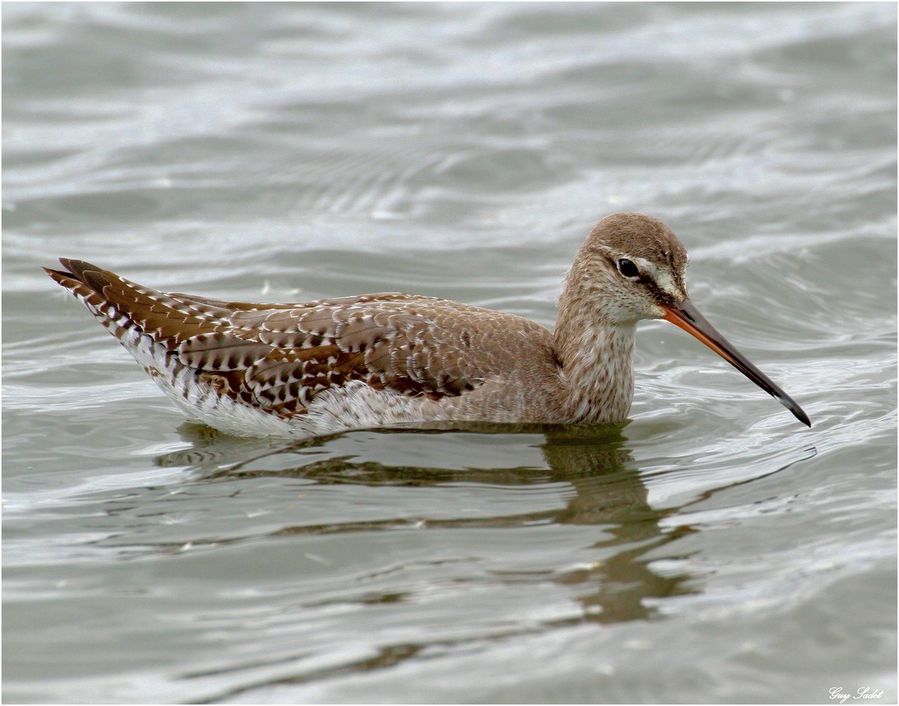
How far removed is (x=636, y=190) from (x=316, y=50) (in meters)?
6.35

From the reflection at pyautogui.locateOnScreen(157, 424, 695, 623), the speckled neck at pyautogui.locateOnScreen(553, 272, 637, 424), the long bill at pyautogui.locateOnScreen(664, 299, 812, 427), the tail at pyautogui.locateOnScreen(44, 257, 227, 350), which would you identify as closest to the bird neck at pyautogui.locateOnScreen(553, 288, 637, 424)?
the speckled neck at pyautogui.locateOnScreen(553, 272, 637, 424)

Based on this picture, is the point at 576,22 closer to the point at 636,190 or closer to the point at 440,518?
the point at 636,190

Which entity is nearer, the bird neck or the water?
the water

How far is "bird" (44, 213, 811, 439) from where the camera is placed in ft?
32.2

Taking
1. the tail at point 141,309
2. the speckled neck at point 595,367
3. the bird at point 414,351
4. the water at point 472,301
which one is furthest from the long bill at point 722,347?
the tail at point 141,309

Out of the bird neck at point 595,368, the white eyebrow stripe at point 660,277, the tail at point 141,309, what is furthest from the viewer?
the tail at point 141,309

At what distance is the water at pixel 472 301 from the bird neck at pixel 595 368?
8.0 inches

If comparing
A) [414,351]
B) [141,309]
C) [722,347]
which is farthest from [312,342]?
[722,347]

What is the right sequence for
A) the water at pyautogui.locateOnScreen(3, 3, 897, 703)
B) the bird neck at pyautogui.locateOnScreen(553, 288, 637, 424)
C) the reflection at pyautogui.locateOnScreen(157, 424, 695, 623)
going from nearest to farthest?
1. the water at pyautogui.locateOnScreen(3, 3, 897, 703)
2. the reflection at pyautogui.locateOnScreen(157, 424, 695, 623)
3. the bird neck at pyautogui.locateOnScreen(553, 288, 637, 424)

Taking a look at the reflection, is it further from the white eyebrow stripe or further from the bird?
the white eyebrow stripe

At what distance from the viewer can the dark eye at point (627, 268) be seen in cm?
981

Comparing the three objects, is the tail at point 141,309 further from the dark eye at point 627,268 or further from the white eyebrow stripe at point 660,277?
the white eyebrow stripe at point 660,277

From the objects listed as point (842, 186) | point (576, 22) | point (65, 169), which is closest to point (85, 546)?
point (65, 169)

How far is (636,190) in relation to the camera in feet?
51.7
